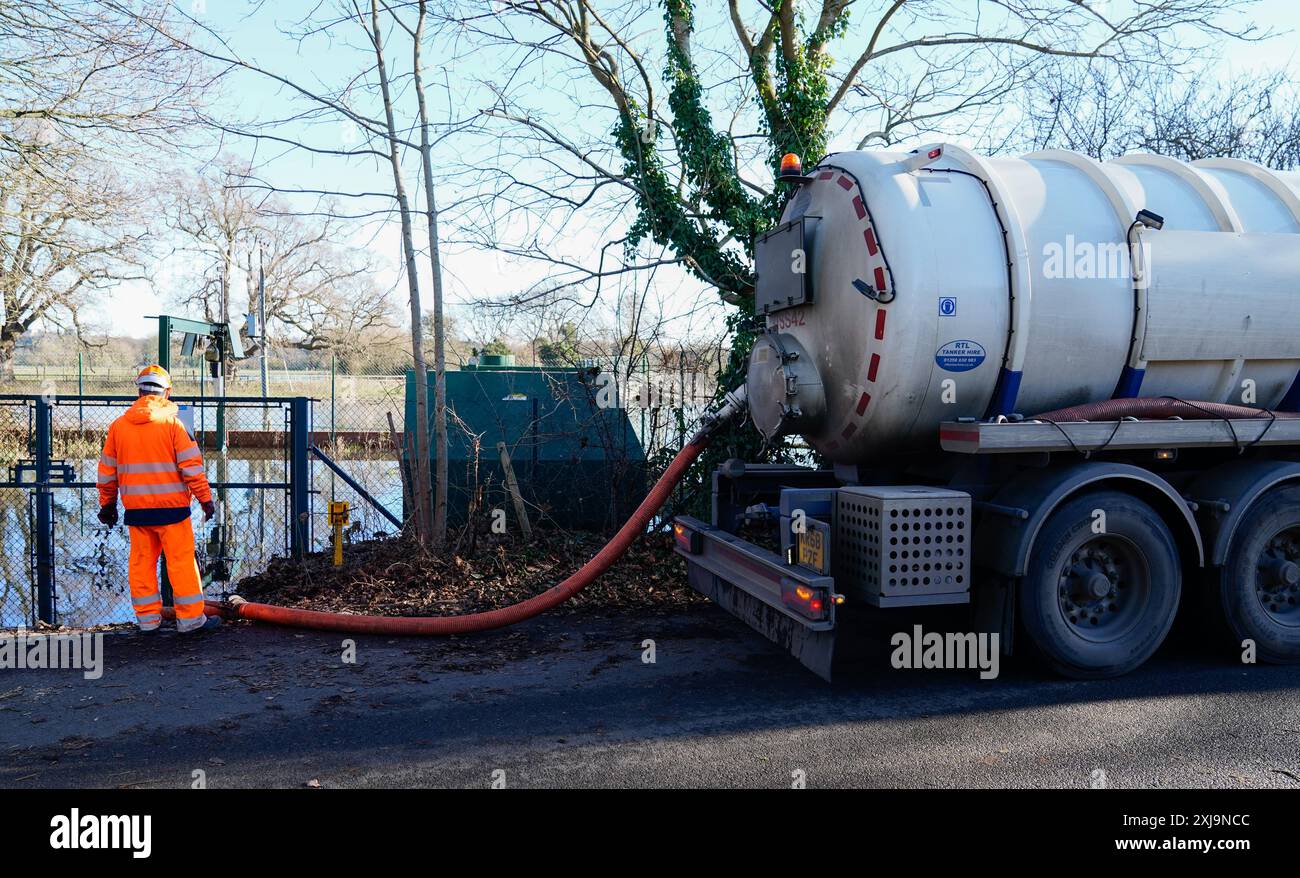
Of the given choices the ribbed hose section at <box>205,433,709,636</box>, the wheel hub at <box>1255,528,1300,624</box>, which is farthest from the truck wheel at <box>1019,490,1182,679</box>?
the ribbed hose section at <box>205,433,709,636</box>

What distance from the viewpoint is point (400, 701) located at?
4.83 m

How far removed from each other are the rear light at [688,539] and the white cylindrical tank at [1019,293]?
0.90 metres

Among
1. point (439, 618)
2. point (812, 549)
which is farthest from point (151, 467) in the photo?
point (812, 549)

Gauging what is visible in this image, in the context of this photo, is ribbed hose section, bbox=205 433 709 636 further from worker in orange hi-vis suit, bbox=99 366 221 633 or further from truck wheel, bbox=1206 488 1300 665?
truck wheel, bbox=1206 488 1300 665

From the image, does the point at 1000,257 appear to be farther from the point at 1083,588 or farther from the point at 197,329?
the point at 197,329

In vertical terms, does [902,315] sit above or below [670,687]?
above

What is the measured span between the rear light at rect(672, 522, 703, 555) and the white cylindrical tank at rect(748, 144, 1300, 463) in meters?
0.90

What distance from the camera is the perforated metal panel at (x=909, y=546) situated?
4605 mm

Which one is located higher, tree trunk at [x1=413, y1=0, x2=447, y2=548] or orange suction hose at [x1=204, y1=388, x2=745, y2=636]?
tree trunk at [x1=413, y1=0, x2=447, y2=548]

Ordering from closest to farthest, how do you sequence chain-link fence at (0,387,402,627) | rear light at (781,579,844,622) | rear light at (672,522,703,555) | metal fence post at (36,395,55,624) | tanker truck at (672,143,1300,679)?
1. rear light at (781,579,844,622)
2. tanker truck at (672,143,1300,679)
3. rear light at (672,522,703,555)
4. metal fence post at (36,395,55,624)
5. chain-link fence at (0,387,402,627)

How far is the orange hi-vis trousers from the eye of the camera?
601 cm
